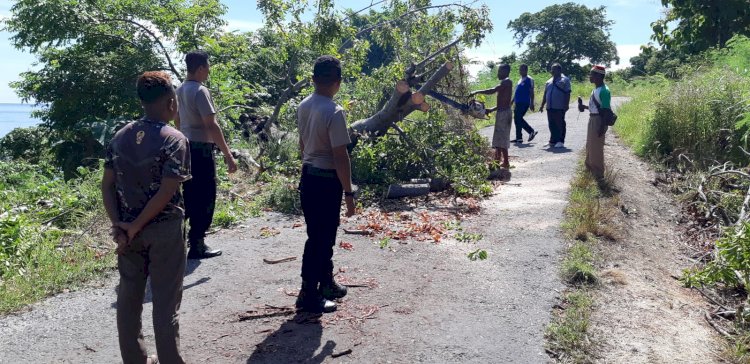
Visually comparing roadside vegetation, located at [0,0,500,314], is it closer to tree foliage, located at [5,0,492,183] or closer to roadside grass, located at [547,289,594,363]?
tree foliage, located at [5,0,492,183]

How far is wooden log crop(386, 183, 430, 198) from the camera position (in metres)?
8.91

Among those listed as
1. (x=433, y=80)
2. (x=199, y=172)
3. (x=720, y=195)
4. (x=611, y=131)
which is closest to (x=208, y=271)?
(x=199, y=172)

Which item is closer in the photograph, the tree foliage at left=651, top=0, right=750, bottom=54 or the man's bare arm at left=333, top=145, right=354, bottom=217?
the man's bare arm at left=333, top=145, right=354, bottom=217

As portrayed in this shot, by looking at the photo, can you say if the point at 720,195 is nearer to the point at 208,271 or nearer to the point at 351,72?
the point at 351,72

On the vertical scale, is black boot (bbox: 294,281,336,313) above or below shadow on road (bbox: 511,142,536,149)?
below

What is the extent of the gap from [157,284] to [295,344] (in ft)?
3.77

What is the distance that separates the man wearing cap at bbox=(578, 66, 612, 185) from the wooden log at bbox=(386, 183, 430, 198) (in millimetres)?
2506

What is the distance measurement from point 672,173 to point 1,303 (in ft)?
32.7

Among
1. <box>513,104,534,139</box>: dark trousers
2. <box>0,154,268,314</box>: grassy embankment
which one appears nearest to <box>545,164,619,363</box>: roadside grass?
<box>513,104,534,139</box>: dark trousers

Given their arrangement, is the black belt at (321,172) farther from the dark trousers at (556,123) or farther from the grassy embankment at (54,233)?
the dark trousers at (556,123)

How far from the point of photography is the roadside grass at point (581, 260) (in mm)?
4312

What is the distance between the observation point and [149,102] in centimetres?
342

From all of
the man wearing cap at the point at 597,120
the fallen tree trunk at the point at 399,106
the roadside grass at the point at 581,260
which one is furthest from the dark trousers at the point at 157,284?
the man wearing cap at the point at 597,120

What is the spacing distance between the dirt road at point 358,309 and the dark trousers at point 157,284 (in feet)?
1.98
